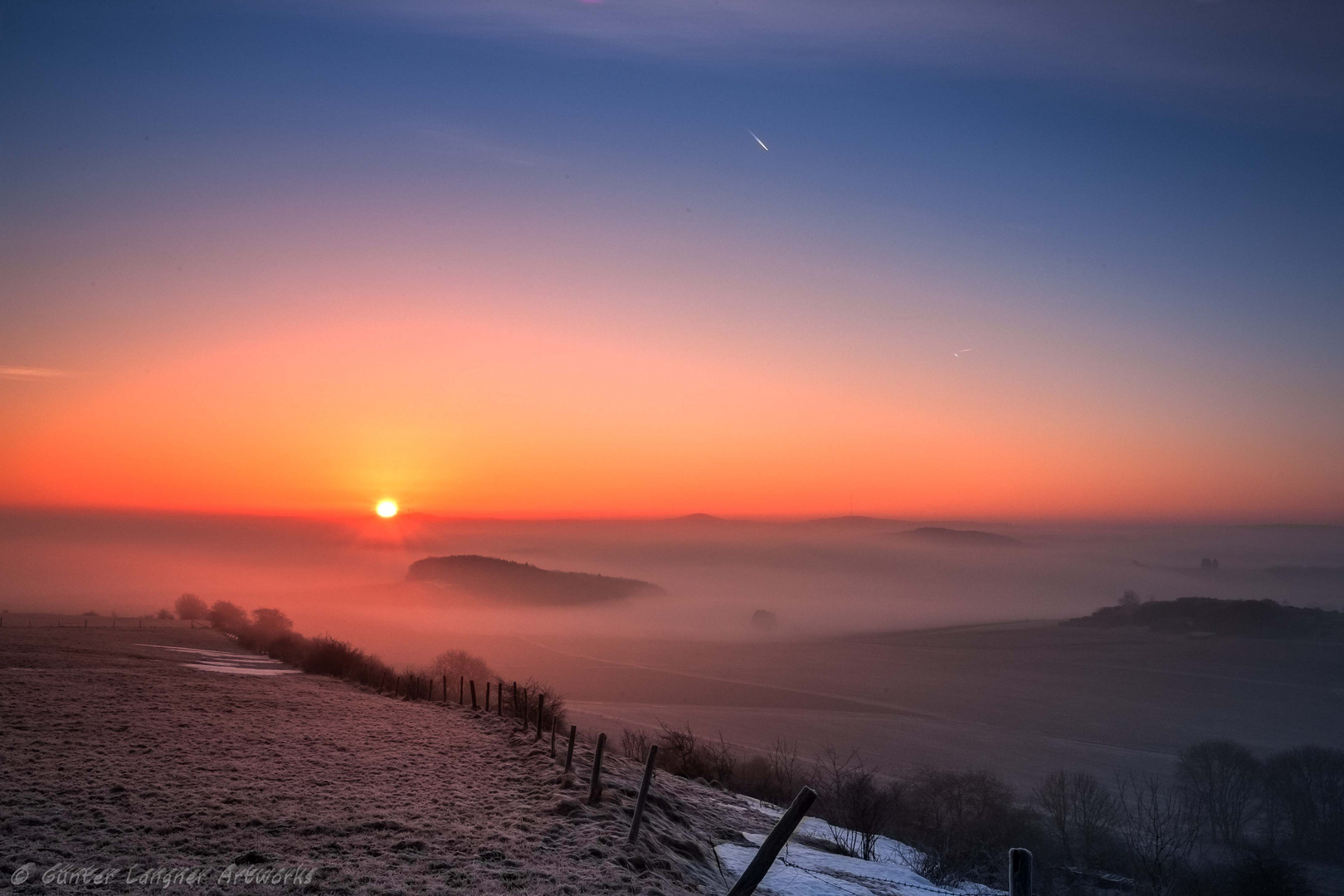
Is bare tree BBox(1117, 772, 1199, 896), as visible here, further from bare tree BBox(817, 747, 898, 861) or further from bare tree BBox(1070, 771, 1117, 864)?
bare tree BBox(817, 747, 898, 861)

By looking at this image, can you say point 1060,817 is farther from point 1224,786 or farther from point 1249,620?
point 1249,620

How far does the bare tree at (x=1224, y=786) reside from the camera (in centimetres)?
4469

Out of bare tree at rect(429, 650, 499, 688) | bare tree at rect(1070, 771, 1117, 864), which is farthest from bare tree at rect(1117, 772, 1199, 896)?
bare tree at rect(429, 650, 499, 688)

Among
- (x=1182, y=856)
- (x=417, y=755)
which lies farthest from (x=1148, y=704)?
(x=417, y=755)

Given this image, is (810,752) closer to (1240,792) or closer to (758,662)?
(1240,792)

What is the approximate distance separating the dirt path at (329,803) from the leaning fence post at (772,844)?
391 cm

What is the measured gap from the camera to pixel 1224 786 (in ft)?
160

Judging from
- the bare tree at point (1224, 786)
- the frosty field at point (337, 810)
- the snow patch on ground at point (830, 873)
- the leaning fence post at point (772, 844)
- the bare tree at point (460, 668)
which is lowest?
the bare tree at point (1224, 786)

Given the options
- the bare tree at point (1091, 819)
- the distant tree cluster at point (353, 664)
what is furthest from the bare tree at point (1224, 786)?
the distant tree cluster at point (353, 664)

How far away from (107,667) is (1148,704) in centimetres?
12262

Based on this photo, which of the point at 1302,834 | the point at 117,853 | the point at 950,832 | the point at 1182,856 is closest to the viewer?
the point at 117,853

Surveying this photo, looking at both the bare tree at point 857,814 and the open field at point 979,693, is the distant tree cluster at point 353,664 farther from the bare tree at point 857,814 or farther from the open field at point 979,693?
the open field at point 979,693

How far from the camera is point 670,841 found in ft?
48.5

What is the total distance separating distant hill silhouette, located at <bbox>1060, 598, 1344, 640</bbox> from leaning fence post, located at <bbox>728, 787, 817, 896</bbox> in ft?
662
